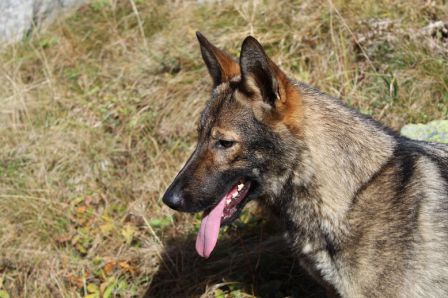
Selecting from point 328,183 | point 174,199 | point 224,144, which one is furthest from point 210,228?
point 328,183

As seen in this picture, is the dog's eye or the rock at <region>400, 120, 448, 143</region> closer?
the dog's eye

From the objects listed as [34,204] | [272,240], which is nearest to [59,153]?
[34,204]

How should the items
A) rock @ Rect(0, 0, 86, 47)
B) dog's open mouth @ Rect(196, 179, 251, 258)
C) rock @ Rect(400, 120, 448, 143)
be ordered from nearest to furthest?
dog's open mouth @ Rect(196, 179, 251, 258)
rock @ Rect(400, 120, 448, 143)
rock @ Rect(0, 0, 86, 47)

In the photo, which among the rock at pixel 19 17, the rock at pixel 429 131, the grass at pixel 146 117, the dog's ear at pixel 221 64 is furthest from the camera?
the rock at pixel 19 17

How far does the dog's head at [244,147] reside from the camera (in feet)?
10.1

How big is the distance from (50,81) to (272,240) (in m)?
3.18

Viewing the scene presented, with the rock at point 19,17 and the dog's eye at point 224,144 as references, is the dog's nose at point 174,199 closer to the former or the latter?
the dog's eye at point 224,144

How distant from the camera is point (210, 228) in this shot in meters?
3.27

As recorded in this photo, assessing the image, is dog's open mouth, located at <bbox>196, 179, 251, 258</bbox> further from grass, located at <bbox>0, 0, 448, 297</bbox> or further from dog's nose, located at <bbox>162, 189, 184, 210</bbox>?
grass, located at <bbox>0, 0, 448, 297</bbox>

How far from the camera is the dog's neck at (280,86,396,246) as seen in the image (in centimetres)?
311

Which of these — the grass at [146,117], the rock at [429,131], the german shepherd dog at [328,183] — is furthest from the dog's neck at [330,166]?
the rock at [429,131]

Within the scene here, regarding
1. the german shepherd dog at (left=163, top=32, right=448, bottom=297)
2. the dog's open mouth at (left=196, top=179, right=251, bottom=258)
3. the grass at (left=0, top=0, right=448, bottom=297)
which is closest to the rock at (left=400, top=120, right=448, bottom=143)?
the grass at (left=0, top=0, right=448, bottom=297)

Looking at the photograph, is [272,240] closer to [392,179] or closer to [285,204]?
[285,204]

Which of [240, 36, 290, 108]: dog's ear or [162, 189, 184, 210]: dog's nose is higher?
[240, 36, 290, 108]: dog's ear
